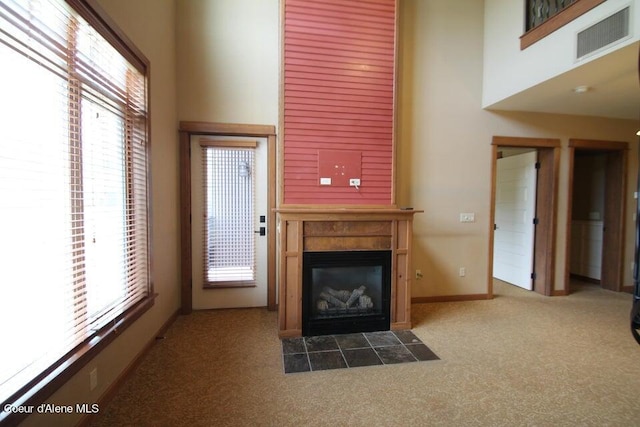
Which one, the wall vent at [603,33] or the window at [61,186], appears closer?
the window at [61,186]

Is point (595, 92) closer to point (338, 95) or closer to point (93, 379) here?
point (338, 95)

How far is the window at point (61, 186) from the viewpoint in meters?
1.21

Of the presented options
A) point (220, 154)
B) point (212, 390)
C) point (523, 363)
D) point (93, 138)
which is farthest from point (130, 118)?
point (523, 363)

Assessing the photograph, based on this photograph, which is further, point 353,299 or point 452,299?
point 452,299

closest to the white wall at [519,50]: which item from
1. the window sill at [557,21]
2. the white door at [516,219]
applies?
the window sill at [557,21]

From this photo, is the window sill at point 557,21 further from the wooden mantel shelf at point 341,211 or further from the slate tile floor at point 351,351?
the slate tile floor at point 351,351

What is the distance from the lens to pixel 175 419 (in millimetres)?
1713

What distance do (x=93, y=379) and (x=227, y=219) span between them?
1948 mm

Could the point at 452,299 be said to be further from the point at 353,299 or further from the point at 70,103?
the point at 70,103

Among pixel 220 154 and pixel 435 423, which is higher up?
pixel 220 154

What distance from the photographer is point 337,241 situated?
9.50 feet

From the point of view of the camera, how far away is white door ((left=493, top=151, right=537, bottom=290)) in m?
4.30

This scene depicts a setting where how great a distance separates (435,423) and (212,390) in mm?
1455

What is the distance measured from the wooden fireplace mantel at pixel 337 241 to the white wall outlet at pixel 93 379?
4.69ft
